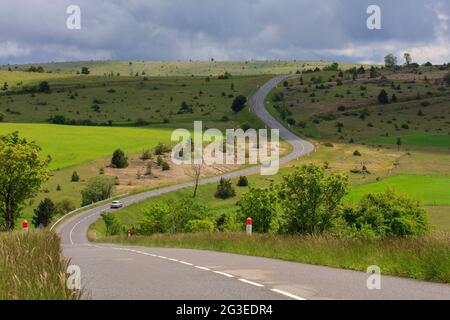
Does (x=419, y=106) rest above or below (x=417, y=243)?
above

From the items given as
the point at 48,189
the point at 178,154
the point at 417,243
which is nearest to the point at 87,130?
the point at 178,154

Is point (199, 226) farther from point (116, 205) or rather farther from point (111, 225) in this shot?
point (116, 205)

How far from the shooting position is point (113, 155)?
11531cm

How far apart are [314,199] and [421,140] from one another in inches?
3146

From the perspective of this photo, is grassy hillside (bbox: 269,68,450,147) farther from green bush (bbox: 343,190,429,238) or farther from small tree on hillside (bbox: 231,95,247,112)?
green bush (bbox: 343,190,429,238)

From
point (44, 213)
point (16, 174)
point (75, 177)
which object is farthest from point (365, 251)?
point (75, 177)

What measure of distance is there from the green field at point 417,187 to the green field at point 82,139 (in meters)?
48.0

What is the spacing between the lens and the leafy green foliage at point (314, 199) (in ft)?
224

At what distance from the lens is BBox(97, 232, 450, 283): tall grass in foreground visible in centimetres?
1467

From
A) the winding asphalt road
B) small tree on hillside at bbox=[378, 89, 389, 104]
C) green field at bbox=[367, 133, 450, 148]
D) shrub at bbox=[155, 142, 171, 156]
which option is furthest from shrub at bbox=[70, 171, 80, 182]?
small tree on hillside at bbox=[378, 89, 389, 104]

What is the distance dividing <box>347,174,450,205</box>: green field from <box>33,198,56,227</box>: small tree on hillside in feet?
128

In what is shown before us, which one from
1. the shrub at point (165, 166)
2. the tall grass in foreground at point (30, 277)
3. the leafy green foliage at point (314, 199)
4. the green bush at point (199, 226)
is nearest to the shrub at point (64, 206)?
the shrub at point (165, 166)
